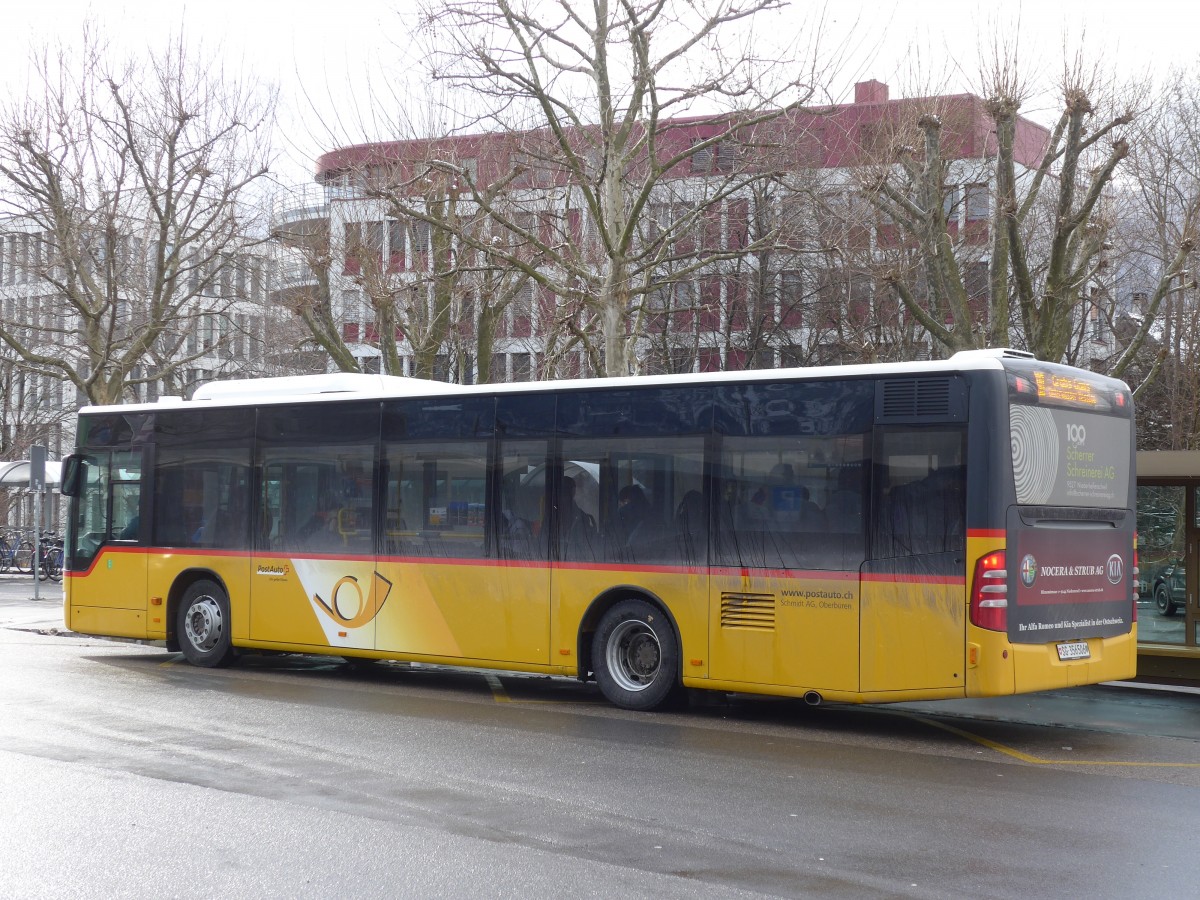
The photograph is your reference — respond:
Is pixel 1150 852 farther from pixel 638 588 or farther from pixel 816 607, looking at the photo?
pixel 638 588

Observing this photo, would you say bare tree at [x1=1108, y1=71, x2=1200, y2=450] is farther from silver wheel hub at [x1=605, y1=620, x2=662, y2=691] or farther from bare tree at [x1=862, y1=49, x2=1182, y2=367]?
silver wheel hub at [x1=605, y1=620, x2=662, y2=691]

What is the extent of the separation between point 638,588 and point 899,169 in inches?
511

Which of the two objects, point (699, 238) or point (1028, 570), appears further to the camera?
point (699, 238)

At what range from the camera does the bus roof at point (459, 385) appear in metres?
10.7

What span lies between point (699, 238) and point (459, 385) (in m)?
20.4

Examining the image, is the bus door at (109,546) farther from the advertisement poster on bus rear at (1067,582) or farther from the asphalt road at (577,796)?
the advertisement poster on bus rear at (1067,582)

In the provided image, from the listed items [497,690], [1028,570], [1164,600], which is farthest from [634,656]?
[1164,600]

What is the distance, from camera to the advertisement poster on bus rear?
1035 centimetres

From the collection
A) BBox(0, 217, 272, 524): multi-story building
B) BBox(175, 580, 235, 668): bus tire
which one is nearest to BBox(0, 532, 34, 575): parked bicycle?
BBox(0, 217, 272, 524): multi-story building

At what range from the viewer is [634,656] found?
1231cm

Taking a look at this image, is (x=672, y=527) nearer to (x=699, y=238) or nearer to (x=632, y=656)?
(x=632, y=656)

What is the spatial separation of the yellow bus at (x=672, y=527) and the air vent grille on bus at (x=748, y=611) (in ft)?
0.08

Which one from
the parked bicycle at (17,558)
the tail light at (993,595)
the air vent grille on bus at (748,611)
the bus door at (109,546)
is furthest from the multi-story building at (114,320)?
the tail light at (993,595)

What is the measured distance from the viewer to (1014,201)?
17.0m
